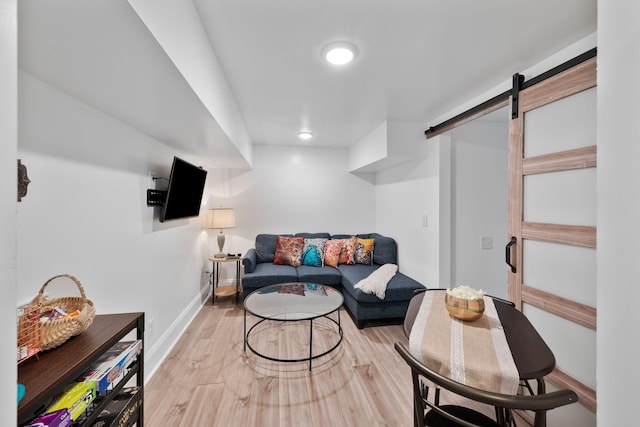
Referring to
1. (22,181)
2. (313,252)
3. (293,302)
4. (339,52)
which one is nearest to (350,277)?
(313,252)

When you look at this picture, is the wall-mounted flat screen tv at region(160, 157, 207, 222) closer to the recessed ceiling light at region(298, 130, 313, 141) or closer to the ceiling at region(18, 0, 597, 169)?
the ceiling at region(18, 0, 597, 169)

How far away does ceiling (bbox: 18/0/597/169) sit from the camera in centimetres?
87

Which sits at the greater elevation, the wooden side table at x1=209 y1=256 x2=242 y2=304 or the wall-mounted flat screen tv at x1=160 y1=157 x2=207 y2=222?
the wall-mounted flat screen tv at x1=160 y1=157 x2=207 y2=222

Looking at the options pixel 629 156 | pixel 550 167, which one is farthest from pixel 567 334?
pixel 629 156

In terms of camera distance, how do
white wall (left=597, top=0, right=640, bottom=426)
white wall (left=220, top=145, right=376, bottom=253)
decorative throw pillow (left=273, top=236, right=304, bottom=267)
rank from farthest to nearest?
1. white wall (left=220, top=145, right=376, bottom=253)
2. decorative throw pillow (left=273, top=236, right=304, bottom=267)
3. white wall (left=597, top=0, right=640, bottom=426)

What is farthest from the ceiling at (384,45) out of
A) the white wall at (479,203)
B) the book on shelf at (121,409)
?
the book on shelf at (121,409)

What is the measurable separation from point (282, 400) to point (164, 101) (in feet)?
6.75

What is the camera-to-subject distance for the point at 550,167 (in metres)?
1.62

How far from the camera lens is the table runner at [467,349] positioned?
0.94 meters

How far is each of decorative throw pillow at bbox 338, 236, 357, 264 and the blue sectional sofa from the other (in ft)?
0.27

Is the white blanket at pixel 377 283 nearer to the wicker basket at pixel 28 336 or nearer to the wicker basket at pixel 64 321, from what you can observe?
the wicker basket at pixel 64 321

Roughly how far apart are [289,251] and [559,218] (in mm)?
3018

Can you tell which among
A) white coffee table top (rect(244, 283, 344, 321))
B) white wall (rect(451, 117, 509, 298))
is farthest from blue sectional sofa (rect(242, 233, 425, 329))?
white wall (rect(451, 117, 509, 298))

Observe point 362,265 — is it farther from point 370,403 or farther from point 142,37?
point 142,37
